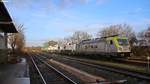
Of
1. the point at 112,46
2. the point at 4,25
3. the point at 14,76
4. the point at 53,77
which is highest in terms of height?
the point at 4,25

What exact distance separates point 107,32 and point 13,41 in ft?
137

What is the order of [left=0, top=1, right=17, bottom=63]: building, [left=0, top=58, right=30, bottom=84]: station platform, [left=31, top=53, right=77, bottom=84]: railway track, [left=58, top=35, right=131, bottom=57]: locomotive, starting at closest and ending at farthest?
[left=0, top=58, right=30, bottom=84]: station platform
[left=31, top=53, right=77, bottom=84]: railway track
[left=0, top=1, right=17, bottom=63]: building
[left=58, top=35, right=131, bottom=57]: locomotive

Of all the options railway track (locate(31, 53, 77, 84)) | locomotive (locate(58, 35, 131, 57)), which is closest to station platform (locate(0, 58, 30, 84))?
railway track (locate(31, 53, 77, 84))

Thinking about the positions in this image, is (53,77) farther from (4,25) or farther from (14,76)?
(4,25)

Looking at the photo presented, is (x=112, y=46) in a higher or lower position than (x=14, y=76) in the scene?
higher

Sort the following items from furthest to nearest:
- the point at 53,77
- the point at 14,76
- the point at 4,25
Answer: the point at 4,25
the point at 53,77
the point at 14,76

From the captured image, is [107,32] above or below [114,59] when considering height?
above

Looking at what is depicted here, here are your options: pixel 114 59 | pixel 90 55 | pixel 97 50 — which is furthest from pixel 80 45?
pixel 114 59

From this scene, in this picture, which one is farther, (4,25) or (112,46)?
(112,46)

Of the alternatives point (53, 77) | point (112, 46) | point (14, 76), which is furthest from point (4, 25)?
point (112, 46)

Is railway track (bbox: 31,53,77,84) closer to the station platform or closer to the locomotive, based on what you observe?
the station platform

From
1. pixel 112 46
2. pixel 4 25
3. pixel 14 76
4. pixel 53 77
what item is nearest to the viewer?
pixel 14 76

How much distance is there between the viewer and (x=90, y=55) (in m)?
53.2

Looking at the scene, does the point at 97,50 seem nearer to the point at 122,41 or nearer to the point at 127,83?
the point at 122,41
